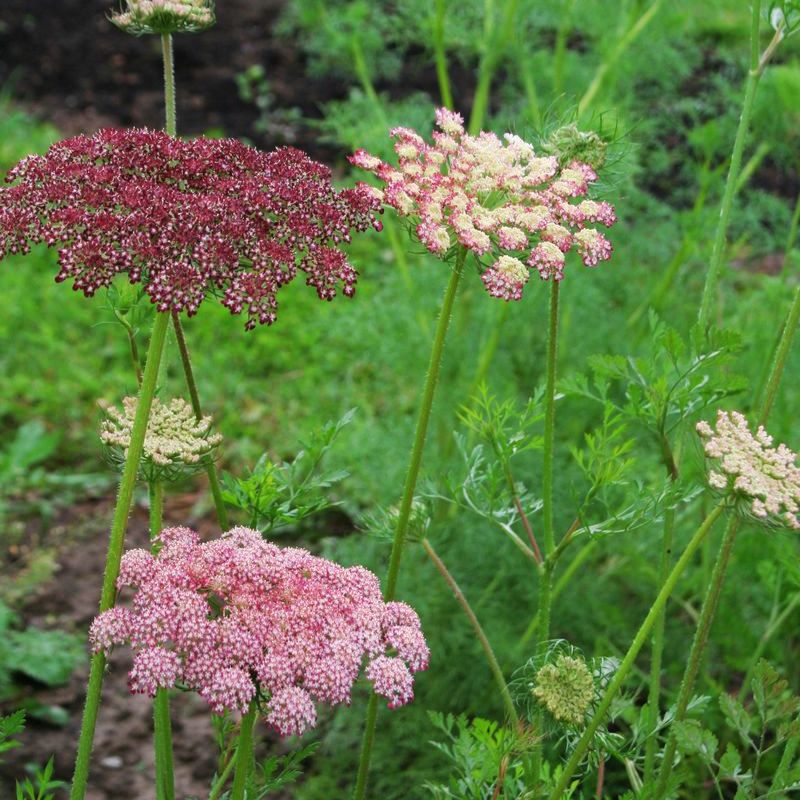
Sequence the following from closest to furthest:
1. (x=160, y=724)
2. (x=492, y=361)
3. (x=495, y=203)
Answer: (x=495, y=203), (x=160, y=724), (x=492, y=361)

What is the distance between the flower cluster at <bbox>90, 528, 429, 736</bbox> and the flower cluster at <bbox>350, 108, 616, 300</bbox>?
1.46 feet

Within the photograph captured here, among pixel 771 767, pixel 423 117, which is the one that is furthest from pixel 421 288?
pixel 771 767

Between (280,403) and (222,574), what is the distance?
3.31m

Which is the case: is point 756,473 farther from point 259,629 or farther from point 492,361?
point 492,361

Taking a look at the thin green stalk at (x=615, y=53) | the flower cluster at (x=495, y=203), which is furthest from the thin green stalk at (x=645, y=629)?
the thin green stalk at (x=615, y=53)

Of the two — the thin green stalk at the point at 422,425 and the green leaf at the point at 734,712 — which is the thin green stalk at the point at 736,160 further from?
the green leaf at the point at 734,712

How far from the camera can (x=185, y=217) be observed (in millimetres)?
1414

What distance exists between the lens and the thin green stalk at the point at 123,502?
4.85 ft

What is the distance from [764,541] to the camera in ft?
10.2

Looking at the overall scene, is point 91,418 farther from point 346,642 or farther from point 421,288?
point 346,642

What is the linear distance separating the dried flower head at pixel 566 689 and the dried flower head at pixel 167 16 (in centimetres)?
109

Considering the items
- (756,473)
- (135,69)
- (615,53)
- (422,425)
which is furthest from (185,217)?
(135,69)

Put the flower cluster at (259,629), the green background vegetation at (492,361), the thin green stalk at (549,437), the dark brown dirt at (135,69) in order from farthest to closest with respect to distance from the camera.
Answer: the dark brown dirt at (135,69), the green background vegetation at (492,361), the thin green stalk at (549,437), the flower cluster at (259,629)

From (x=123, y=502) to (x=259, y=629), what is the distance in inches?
10.5
